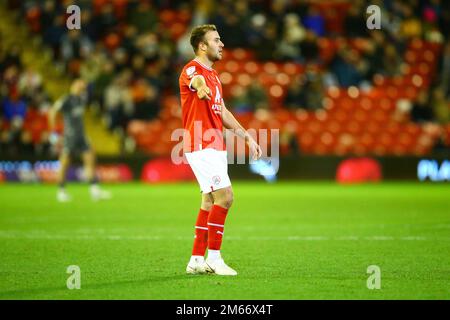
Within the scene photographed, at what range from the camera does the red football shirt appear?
26.0 ft

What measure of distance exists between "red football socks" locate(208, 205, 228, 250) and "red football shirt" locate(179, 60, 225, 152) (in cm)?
58

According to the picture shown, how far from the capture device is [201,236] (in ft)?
26.5

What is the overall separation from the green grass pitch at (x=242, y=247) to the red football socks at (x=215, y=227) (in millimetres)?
357

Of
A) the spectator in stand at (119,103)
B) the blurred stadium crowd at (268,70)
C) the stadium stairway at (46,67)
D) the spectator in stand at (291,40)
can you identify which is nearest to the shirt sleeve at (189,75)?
the blurred stadium crowd at (268,70)

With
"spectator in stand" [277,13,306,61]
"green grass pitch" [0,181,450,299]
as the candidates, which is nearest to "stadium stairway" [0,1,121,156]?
Result: "spectator in stand" [277,13,306,61]

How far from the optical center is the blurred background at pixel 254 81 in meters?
23.9

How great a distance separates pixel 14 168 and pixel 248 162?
257 inches

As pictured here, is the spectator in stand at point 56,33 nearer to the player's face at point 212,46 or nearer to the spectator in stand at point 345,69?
the spectator in stand at point 345,69

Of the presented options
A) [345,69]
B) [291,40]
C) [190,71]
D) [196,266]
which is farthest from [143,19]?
[196,266]

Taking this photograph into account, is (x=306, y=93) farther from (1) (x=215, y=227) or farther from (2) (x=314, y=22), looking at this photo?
(1) (x=215, y=227)

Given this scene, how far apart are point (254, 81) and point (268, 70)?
47.0 inches

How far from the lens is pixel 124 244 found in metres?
10.2

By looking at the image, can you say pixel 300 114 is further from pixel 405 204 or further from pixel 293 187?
pixel 405 204
